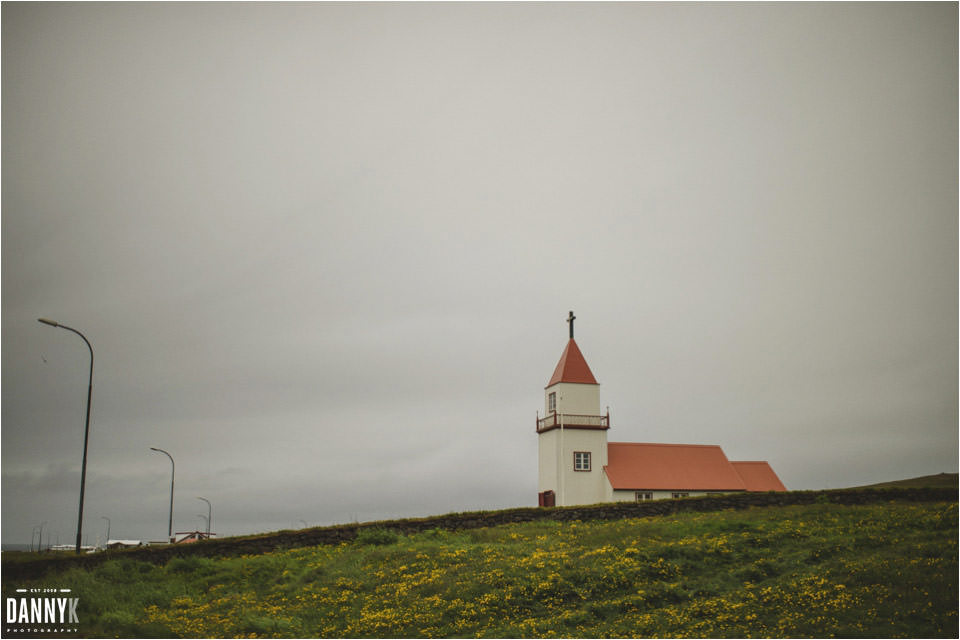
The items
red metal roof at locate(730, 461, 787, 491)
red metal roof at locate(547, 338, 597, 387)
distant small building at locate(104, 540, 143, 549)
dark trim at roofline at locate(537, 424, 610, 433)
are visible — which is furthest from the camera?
red metal roof at locate(730, 461, 787, 491)

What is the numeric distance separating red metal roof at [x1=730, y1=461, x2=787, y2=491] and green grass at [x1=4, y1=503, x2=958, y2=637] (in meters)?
24.0

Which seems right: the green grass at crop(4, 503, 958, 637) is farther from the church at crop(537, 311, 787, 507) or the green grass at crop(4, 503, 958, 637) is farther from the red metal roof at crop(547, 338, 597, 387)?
the red metal roof at crop(547, 338, 597, 387)

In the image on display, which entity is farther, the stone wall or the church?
the church

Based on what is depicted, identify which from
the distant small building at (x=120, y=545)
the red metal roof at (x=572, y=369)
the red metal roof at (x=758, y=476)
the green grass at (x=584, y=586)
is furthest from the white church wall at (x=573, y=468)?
the distant small building at (x=120, y=545)

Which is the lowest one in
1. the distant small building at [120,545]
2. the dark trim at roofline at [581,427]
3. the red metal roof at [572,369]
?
the distant small building at [120,545]

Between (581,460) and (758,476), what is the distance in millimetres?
14457

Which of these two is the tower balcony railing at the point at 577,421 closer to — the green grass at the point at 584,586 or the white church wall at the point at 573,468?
the white church wall at the point at 573,468

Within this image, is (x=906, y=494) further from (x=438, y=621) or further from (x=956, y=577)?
(x=438, y=621)

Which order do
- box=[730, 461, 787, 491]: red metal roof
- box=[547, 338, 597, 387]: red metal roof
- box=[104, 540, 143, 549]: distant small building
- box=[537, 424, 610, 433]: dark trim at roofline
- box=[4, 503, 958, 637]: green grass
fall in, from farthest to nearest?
1. box=[730, 461, 787, 491]: red metal roof
2. box=[547, 338, 597, 387]: red metal roof
3. box=[537, 424, 610, 433]: dark trim at roofline
4. box=[104, 540, 143, 549]: distant small building
5. box=[4, 503, 958, 637]: green grass

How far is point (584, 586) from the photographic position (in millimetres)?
21484

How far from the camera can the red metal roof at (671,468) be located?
49.8 meters

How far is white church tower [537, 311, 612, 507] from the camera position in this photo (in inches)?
1924

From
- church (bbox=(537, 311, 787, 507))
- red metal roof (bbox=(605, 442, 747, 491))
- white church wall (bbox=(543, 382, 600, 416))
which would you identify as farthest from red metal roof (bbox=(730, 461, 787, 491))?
white church wall (bbox=(543, 382, 600, 416))

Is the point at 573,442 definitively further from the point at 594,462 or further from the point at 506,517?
the point at 506,517
